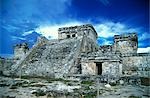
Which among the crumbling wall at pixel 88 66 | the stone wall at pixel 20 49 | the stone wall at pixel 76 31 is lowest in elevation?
the crumbling wall at pixel 88 66

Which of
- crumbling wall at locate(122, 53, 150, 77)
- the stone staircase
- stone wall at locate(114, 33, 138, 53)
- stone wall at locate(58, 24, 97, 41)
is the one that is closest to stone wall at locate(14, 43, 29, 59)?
stone wall at locate(58, 24, 97, 41)

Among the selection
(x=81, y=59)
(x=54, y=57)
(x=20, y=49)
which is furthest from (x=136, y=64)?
(x=20, y=49)

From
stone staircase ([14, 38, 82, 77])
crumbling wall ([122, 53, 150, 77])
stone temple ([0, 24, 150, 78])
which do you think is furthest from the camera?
crumbling wall ([122, 53, 150, 77])

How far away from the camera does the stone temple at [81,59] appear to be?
38.3ft

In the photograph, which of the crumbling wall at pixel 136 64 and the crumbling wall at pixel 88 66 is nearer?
the crumbling wall at pixel 88 66

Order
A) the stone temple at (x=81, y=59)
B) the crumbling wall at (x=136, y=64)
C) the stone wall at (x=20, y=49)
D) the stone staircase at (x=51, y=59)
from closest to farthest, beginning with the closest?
the stone temple at (x=81, y=59) → the stone staircase at (x=51, y=59) → the crumbling wall at (x=136, y=64) → the stone wall at (x=20, y=49)

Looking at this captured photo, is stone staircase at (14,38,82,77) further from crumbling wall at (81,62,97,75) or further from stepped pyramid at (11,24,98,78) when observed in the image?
crumbling wall at (81,62,97,75)

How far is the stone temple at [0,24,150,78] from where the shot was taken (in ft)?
38.3

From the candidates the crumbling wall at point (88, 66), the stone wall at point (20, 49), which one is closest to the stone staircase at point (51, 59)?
the crumbling wall at point (88, 66)

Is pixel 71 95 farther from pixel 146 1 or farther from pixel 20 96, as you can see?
pixel 146 1

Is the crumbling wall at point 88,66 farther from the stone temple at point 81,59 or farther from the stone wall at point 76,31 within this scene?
the stone wall at point 76,31

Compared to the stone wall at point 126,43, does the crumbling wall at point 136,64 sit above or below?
below

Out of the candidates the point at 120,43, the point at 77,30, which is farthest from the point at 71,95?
the point at 77,30

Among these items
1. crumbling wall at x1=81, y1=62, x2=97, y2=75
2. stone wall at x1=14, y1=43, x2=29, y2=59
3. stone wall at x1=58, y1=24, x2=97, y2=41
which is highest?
stone wall at x1=58, y1=24, x2=97, y2=41
